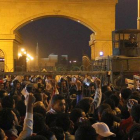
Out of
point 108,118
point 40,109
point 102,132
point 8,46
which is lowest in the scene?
point 102,132

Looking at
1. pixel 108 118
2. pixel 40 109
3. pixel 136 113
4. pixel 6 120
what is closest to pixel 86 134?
pixel 6 120

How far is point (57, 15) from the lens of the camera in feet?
106

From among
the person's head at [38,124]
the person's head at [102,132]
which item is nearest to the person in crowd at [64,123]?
the person's head at [38,124]

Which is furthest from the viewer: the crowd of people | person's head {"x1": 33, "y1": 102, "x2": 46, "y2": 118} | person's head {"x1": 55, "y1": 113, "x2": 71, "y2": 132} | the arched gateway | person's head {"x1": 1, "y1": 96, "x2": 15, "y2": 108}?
the arched gateway

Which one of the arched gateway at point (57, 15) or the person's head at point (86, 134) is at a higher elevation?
the arched gateway at point (57, 15)

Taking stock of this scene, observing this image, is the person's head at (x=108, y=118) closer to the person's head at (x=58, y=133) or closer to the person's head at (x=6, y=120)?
the person's head at (x=58, y=133)

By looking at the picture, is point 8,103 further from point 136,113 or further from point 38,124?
point 136,113

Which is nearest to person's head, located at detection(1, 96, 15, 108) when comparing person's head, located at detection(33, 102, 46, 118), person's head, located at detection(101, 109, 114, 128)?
person's head, located at detection(33, 102, 46, 118)

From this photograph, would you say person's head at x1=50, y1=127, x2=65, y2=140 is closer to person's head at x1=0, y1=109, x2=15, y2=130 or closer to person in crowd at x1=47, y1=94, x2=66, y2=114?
person's head at x1=0, y1=109, x2=15, y2=130

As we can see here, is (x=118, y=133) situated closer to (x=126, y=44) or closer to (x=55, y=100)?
(x=55, y=100)

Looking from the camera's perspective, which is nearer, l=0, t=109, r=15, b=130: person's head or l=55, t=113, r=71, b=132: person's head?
l=0, t=109, r=15, b=130: person's head

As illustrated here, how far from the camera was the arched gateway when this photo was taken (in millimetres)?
31422

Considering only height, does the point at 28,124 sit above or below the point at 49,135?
above

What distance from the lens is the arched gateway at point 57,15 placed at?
31422 mm
